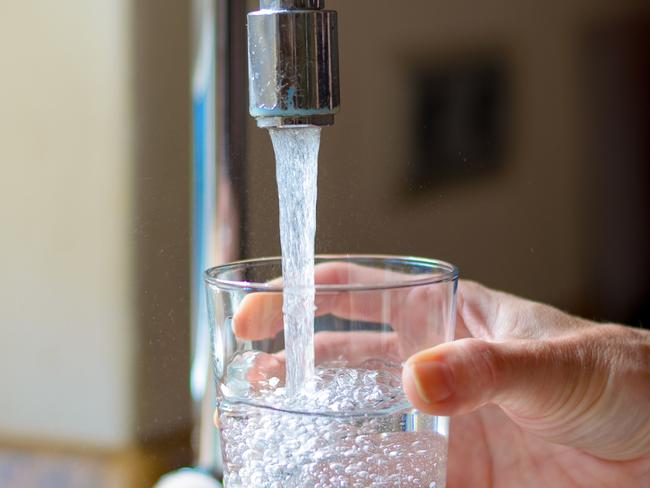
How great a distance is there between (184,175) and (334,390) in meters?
0.23

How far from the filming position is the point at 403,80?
0.72 meters

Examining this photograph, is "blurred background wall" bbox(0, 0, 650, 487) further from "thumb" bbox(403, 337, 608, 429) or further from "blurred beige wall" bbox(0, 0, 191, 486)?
"thumb" bbox(403, 337, 608, 429)

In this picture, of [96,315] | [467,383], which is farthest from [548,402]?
[96,315]

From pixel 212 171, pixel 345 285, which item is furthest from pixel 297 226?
pixel 212 171

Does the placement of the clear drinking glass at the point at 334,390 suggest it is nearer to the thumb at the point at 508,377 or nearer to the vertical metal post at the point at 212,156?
the thumb at the point at 508,377

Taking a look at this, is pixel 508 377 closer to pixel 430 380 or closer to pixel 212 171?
pixel 430 380

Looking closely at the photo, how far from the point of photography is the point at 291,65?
45 centimetres

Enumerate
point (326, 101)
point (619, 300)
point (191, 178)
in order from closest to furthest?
A: point (326, 101) < point (191, 178) < point (619, 300)

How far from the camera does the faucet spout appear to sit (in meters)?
0.45

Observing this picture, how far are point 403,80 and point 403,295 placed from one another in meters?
0.30

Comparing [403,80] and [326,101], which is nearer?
[326,101]

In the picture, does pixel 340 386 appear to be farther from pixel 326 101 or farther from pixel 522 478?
pixel 522 478

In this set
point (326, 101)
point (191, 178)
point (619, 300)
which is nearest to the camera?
point (326, 101)

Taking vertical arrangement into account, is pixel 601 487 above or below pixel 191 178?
below
